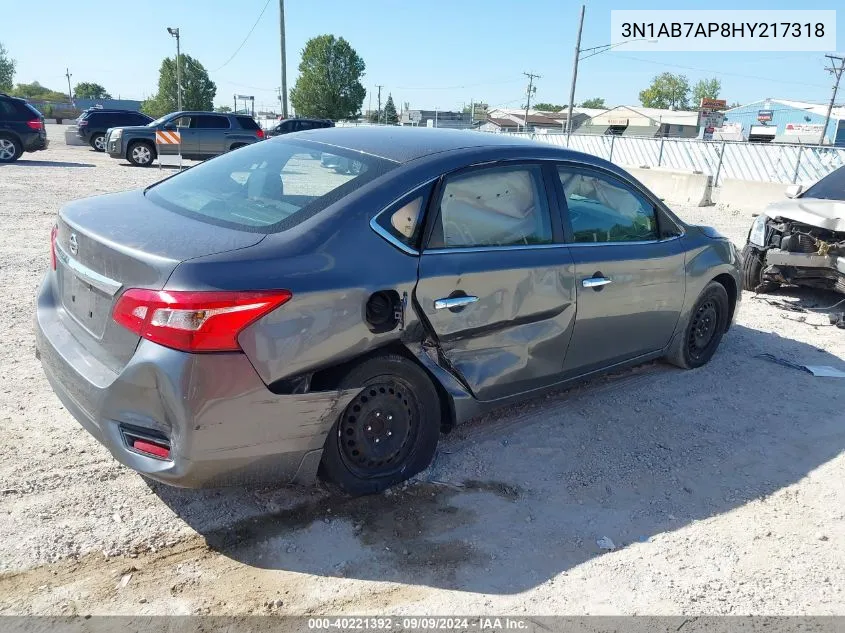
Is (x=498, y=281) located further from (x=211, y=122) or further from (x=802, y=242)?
(x=211, y=122)

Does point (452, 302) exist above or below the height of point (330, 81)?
below

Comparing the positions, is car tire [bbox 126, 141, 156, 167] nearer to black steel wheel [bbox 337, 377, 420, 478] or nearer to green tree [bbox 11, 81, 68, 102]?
black steel wheel [bbox 337, 377, 420, 478]

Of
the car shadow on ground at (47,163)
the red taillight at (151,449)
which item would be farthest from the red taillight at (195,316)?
the car shadow on ground at (47,163)

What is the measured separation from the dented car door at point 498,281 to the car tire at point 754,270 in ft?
15.9

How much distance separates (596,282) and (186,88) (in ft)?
235

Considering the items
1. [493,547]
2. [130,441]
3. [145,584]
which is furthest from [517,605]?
[130,441]

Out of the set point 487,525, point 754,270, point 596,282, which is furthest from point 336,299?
point 754,270

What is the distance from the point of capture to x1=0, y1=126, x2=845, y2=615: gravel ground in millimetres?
2676

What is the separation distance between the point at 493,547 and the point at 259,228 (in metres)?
1.74

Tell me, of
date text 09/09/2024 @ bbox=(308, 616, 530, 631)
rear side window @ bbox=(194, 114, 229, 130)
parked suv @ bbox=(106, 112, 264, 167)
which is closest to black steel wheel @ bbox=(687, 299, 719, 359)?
date text 09/09/2024 @ bbox=(308, 616, 530, 631)

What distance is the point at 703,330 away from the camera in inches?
208

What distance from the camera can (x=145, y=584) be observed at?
263 centimetres

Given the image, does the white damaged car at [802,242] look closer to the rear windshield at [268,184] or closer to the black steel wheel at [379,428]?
the black steel wheel at [379,428]

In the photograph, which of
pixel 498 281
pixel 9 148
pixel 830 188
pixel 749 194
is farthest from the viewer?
pixel 9 148
